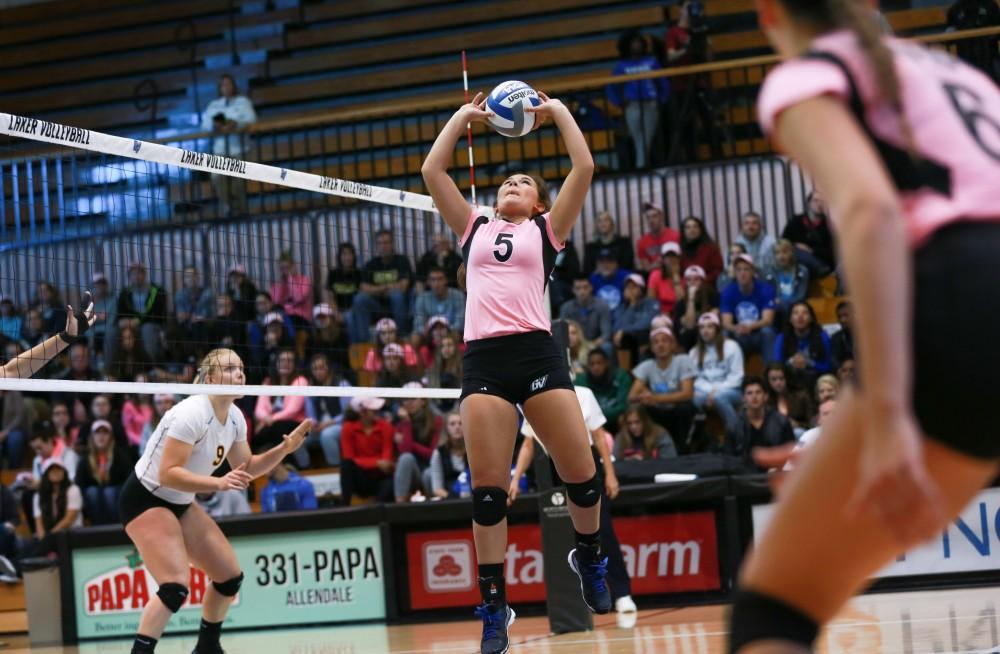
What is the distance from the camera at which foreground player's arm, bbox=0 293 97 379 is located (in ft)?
21.5

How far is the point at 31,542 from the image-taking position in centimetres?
1188

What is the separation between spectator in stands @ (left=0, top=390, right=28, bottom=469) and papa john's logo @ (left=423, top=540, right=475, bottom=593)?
5530 millimetres

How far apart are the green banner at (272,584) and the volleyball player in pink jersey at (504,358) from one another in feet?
15.7

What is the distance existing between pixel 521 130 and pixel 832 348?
5779mm

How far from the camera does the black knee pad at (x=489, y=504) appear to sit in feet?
18.9

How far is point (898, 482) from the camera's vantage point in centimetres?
187

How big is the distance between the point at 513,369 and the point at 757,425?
198 inches

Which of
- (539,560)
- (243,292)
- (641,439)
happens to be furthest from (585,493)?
(243,292)

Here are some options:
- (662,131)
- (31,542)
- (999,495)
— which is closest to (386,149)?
(662,131)

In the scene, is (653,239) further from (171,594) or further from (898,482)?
(898,482)

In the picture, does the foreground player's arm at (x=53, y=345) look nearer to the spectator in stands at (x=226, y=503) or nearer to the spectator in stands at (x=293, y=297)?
the spectator in stands at (x=226, y=503)

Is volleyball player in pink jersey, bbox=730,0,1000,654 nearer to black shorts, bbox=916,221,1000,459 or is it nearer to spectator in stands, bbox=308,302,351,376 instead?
black shorts, bbox=916,221,1000,459

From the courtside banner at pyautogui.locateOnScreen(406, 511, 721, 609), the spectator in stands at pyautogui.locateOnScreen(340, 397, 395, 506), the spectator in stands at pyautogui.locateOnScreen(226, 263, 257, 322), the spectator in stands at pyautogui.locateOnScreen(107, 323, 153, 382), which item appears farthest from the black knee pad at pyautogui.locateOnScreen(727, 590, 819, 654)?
the spectator in stands at pyautogui.locateOnScreen(226, 263, 257, 322)

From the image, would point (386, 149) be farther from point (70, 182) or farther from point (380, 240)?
point (70, 182)
